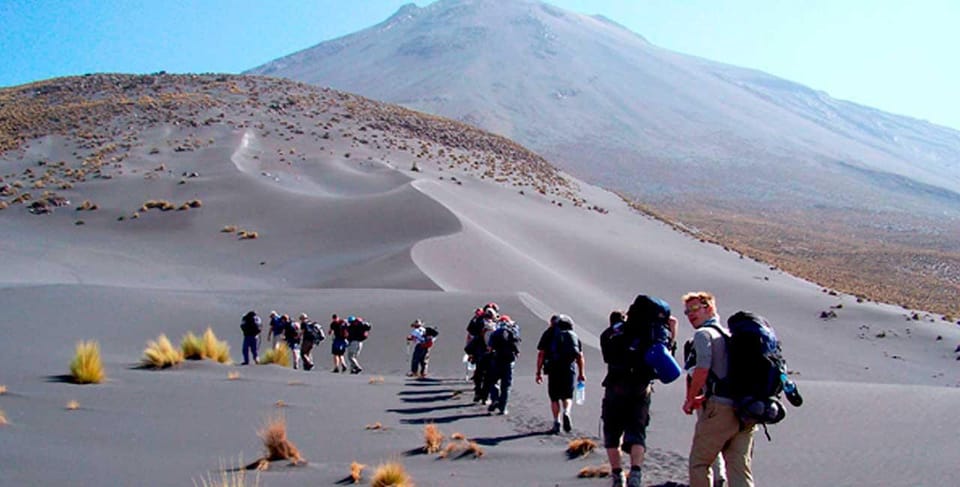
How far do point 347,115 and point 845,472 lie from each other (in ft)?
191

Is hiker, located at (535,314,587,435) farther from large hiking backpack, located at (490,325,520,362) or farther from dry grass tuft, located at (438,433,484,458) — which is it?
large hiking backpack, located at (490,325,520,362)

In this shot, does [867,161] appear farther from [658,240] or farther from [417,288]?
[417,288]

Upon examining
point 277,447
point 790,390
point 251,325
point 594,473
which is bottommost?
point 594,473

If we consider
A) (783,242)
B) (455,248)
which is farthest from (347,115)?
(783,242)

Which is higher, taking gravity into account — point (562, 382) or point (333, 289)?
point (333, 289)

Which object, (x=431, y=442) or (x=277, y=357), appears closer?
(x=431, y=442)

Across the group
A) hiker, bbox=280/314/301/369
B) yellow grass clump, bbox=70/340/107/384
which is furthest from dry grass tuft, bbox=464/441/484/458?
hiker, bbox=280/314/301/369

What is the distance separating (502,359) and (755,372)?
18.8 ft

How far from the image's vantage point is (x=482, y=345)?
12.3m

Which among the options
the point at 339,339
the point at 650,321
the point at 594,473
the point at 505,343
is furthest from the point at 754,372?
the point at 339,339

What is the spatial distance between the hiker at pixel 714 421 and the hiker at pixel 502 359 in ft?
17.1

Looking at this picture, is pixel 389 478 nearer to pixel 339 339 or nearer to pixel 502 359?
pixel 502 359

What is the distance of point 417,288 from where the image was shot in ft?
82.5

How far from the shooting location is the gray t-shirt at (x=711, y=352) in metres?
5.66
